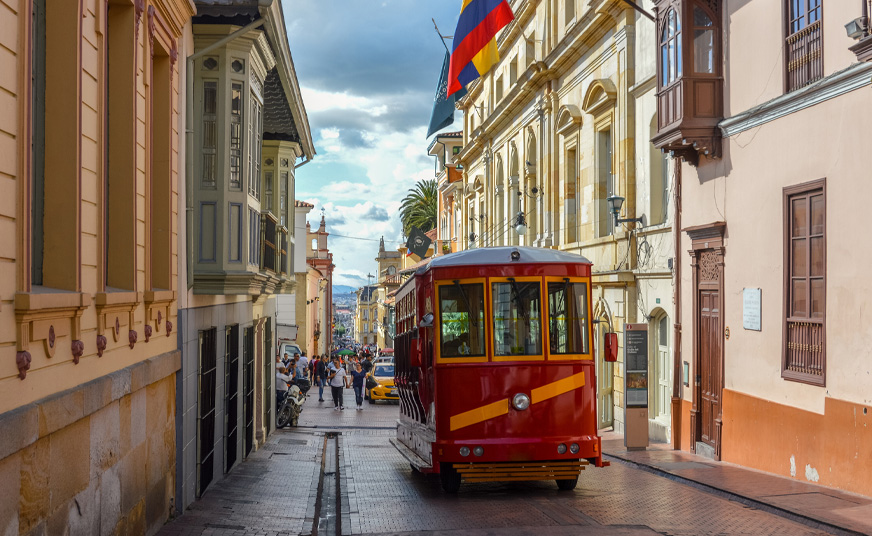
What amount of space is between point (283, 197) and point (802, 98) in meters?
12.4

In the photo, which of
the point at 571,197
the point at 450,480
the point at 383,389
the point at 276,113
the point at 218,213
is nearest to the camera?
the point at 218,213

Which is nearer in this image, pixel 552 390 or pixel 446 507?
pixel 446 507

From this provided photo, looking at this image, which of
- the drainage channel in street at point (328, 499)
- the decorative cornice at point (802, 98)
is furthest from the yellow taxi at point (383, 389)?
the decorative cornice at point (802, 98)

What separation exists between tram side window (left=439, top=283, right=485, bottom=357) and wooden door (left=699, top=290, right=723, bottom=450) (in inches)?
219

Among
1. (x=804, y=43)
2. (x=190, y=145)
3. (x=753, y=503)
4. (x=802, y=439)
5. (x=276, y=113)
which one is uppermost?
(x=276, y=113)

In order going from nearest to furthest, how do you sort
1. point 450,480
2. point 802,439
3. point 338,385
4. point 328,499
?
point 450,480
point 802,439
point 328,499
point 338,385

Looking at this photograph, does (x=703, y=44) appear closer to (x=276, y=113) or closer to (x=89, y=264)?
(x=276, y=113)

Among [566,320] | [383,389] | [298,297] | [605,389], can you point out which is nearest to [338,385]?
[383,389]

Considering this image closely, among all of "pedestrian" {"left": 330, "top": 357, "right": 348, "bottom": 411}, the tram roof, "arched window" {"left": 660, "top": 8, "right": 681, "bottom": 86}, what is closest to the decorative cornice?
"arched window" {"left": 660, "top": 8, "right": 681, "bottom": 86}

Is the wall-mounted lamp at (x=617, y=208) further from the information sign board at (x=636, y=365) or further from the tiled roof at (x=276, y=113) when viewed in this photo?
the tiled roof at (x=276, y=113)

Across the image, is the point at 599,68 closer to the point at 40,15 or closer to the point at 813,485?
the point at 813,485

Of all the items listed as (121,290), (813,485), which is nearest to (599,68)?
(813,485)

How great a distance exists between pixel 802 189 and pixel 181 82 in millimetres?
8027

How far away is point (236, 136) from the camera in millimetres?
12508
